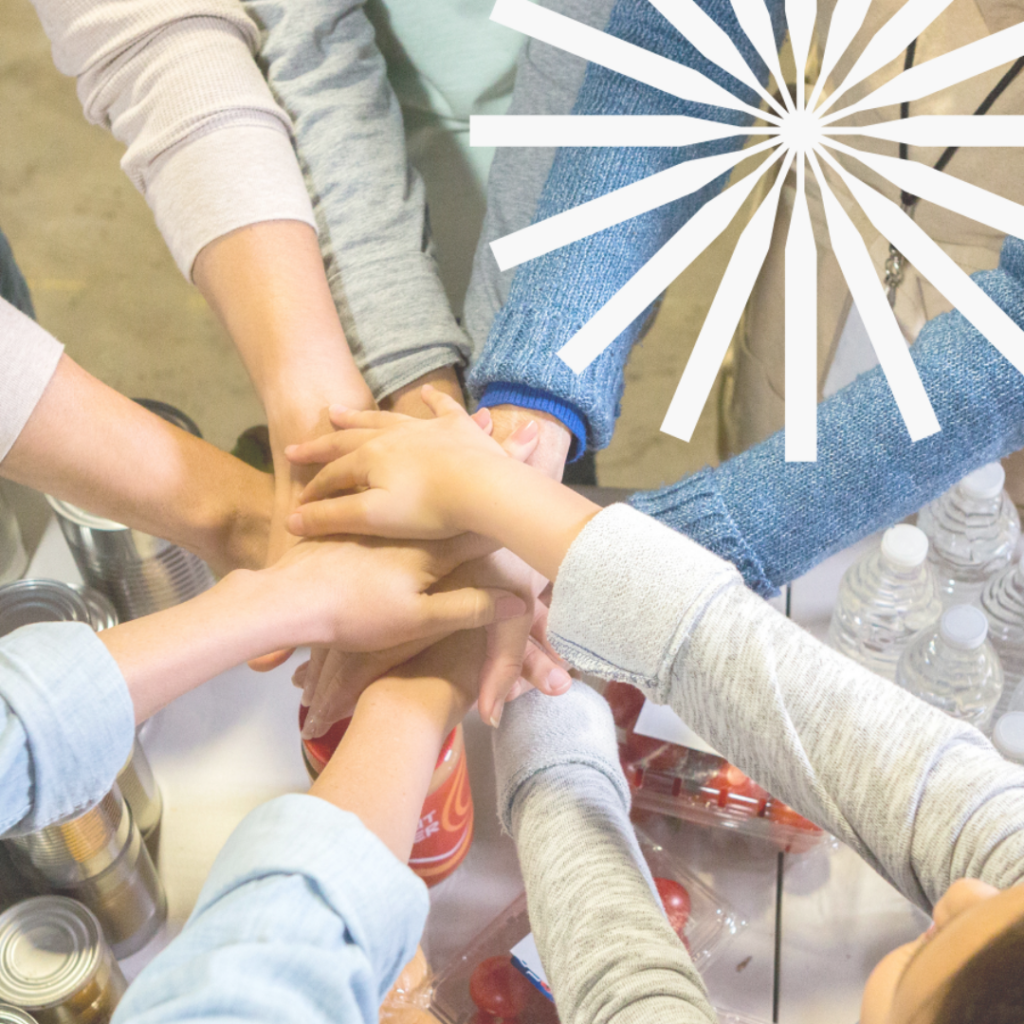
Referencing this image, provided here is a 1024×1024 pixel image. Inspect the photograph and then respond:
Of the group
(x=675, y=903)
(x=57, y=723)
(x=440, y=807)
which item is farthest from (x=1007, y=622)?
(x=57, y=723)

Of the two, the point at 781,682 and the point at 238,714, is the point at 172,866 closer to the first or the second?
the point at 238,714

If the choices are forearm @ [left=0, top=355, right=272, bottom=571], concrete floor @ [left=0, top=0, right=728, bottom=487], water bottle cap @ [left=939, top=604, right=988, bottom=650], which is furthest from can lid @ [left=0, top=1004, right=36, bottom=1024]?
concrete floor @ [left=0, top=0, right=728, bottom=487]

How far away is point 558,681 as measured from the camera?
741 millimetres

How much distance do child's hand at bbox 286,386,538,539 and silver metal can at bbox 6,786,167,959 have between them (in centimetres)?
24

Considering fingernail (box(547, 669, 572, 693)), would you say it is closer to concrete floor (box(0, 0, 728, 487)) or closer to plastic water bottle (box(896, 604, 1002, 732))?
plastic water bottle (box(896, 604, 1002, 732))

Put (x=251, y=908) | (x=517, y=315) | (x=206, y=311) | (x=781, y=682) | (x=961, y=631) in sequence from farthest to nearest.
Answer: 1. (x=206, y=311)
2. (x=517, y=315)
3. (x=961, y=631)
4. (x=781, y=682)
5. (x=251, y=908)

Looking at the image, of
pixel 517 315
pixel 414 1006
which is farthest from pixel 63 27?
pixel 414 1006

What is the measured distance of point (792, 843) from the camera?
0.75 metres

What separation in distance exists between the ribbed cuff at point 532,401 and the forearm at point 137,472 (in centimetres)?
21

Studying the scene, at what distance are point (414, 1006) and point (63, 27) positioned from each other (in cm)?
82

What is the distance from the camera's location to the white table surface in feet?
2.31

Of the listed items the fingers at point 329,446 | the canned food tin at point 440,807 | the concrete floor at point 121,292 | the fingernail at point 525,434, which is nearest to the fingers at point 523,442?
the fingernail at point 525,434

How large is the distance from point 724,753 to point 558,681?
15cm

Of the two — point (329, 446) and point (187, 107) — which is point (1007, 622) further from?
point (187, 107)
